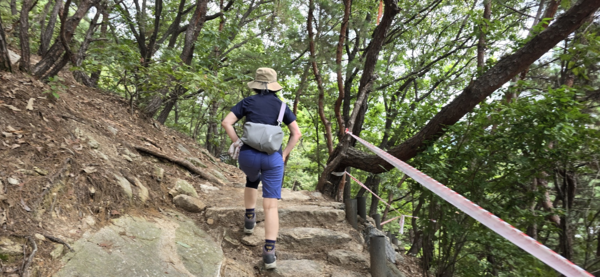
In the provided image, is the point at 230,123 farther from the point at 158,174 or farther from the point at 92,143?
the point at 92,143

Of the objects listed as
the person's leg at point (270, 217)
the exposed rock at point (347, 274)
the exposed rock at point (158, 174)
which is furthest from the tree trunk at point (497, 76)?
the exposed rock at point (158, 174)

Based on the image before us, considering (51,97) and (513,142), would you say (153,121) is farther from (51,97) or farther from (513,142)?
(513,142)

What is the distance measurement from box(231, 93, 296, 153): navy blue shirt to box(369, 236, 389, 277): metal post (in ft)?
5.52

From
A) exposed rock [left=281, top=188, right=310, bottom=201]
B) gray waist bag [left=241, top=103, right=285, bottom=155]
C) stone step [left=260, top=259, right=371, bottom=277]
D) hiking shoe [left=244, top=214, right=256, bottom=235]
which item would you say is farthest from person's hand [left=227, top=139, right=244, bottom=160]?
exposed rock [left=281, top=188, right=310, bottom=201]

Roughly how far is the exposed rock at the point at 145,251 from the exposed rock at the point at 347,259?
1.33 m

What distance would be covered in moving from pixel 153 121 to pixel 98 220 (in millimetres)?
4721

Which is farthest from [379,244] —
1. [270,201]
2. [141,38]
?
[141,38]

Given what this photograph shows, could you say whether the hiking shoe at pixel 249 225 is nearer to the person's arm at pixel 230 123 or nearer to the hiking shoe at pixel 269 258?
the hiking shoe at pixel 269 258

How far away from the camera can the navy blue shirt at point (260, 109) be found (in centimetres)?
296

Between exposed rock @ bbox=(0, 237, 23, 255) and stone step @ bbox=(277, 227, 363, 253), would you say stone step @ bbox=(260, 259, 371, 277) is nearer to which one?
stone step @ bbox=(277, 227, 363, 253)

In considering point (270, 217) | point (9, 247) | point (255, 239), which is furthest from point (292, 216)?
point (9, 247)

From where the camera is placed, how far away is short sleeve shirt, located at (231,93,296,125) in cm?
296

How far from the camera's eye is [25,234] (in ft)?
6.82

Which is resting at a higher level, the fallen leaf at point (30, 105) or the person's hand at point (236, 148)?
the fallen leaf at point (30, 105)
